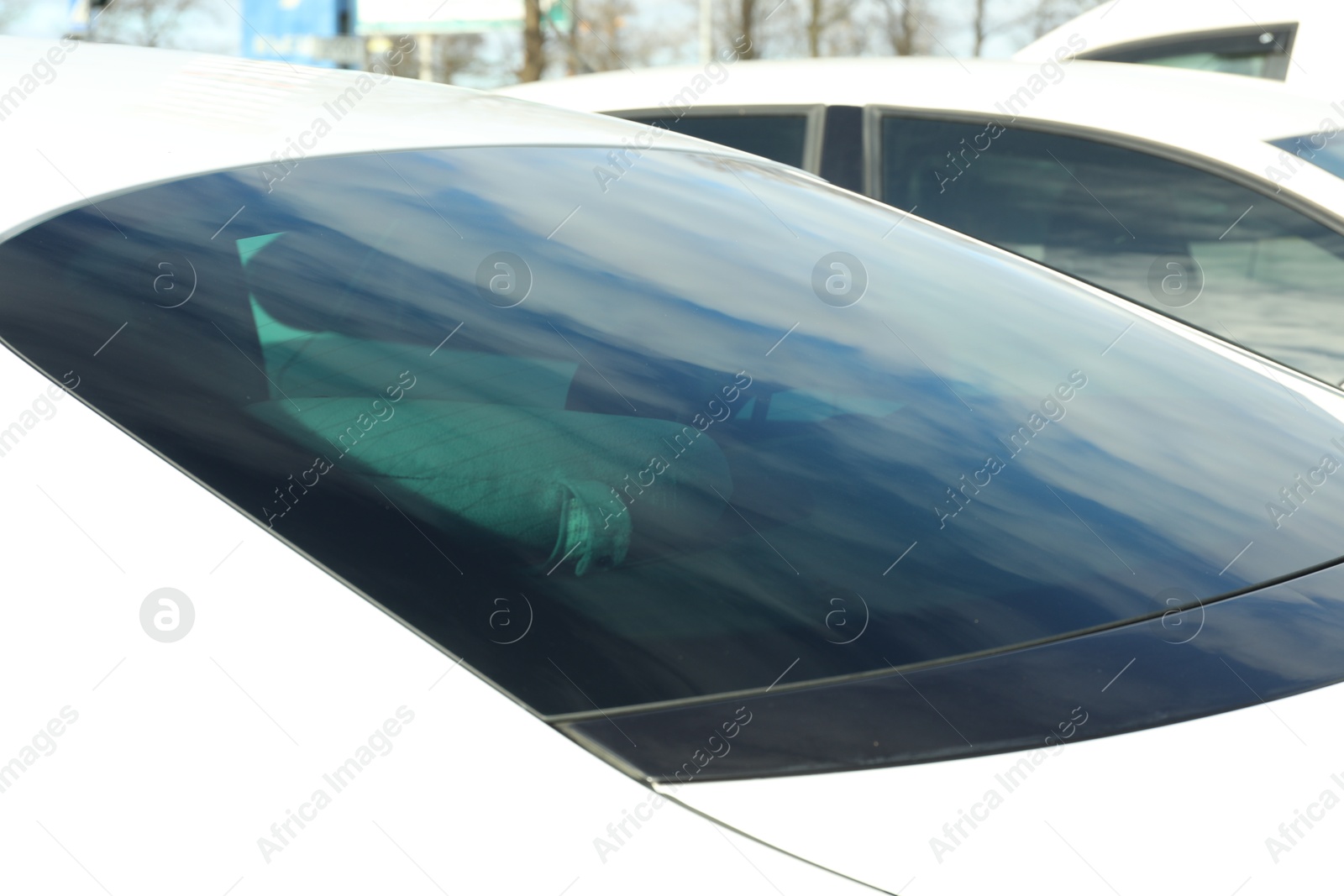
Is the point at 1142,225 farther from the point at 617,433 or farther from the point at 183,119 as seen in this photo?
the point at 183,119

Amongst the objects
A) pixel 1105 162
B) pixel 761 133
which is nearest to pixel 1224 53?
pixel 1105 162

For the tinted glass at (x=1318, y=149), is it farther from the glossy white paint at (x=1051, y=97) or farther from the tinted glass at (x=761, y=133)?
the tinted glass at (x=761, y=133)

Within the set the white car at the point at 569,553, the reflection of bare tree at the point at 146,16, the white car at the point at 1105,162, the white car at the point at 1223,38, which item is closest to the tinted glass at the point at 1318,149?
the white car at the point at 1105,162

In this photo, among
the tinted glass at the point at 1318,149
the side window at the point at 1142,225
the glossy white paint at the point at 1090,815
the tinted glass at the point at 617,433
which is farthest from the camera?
the tinted glass at the point at 1318,149

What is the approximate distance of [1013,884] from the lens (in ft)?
2.89

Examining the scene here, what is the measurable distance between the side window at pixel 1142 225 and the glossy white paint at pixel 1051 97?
7 cm

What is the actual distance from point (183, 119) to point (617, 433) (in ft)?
2.19

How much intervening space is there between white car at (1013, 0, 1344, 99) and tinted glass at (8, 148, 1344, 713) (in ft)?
10.9

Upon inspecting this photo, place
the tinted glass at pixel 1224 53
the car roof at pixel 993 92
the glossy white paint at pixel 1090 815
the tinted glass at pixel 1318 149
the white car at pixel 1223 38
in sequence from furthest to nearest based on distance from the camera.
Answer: the tinted glass at pixel 1224 53 < the white car at pixel 1223 38 < the car roof at pixel 993 92 < the tinted glass at pixel 1318 149 < the glossy white paint at pixel 1090 815

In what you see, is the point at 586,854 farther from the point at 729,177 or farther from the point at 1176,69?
the point at 1176,69

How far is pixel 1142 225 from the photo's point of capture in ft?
11.1

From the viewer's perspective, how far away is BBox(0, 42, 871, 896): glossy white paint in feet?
2.98

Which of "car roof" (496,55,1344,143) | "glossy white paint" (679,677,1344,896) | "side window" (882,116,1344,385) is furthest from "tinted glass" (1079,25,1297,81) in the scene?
"glossy white paint" (679,677,1344,896)

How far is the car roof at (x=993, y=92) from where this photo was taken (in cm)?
343
